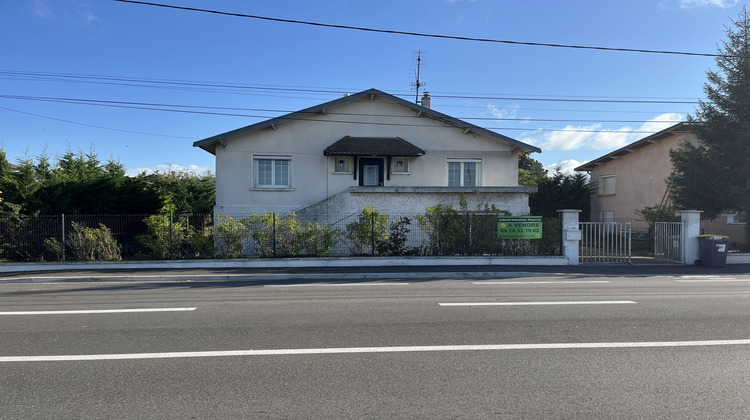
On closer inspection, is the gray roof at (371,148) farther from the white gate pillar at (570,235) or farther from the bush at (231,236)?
the white gate pillar at (570,235)

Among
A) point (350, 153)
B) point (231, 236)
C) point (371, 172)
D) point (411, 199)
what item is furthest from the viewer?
point (371, 172)

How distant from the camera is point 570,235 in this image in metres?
14.6

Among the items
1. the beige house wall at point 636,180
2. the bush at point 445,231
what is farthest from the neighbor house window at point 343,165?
the beige house wall at point 636,180

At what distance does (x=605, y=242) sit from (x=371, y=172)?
10.00m

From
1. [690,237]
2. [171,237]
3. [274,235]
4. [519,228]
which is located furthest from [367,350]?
[690,237]

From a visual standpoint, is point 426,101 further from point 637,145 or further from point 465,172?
point 637,145

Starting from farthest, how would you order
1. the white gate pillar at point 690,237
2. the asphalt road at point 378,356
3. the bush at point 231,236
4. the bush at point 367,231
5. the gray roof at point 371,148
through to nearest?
the gray roof at point 371,148 < the white gate pillar at point 690,237 < the bush at point 367,231 < the bush at point 231,236 < the asphalt road at point 378,356

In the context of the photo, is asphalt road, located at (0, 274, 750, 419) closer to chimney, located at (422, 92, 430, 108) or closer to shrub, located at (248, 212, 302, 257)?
shrub, located at (248, 212, 302, 257)

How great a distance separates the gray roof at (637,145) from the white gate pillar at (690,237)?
849 centimetres

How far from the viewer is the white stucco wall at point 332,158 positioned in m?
19.2

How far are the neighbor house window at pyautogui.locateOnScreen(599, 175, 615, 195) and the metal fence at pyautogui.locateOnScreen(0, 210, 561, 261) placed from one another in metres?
18.2

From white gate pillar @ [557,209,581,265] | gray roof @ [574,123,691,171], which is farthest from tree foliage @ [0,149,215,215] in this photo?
gray roof @ [574,123,691,171]

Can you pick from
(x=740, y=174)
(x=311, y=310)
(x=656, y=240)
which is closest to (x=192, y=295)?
(x=311, y=310)

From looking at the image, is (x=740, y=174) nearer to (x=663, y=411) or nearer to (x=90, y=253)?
(x=663, y=411)
